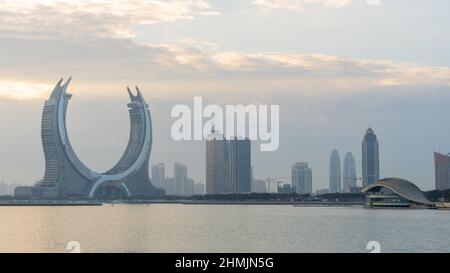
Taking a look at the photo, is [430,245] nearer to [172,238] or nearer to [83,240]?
[172,238]

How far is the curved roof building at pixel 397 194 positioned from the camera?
12900 centimetres

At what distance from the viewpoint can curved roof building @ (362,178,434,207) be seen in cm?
12900

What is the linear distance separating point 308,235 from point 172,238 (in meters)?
9.85

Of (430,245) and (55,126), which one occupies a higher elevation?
(55,126)

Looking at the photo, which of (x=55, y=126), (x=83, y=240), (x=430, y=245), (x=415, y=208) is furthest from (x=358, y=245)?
(x=55, y=126)

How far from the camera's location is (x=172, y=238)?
53.6m

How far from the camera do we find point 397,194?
129 metres

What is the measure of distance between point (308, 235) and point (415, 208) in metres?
78.6
